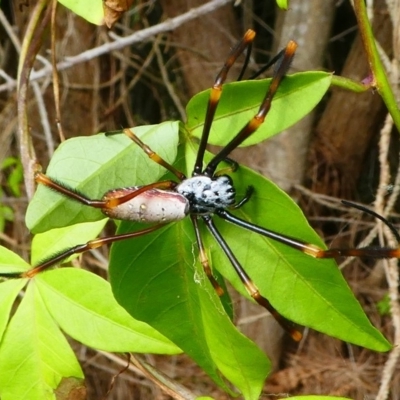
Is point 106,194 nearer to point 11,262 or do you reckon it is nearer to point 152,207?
point 152,207

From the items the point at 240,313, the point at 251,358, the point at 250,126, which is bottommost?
the point at 240,313

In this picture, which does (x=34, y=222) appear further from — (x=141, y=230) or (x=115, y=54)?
(x=115, y=54)

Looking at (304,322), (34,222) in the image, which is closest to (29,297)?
(34,222)

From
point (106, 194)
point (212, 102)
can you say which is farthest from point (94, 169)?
point (212, 102)

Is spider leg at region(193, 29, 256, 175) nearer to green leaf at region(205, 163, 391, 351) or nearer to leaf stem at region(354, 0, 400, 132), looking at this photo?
green leaf at region(205, 163, 391, 351)

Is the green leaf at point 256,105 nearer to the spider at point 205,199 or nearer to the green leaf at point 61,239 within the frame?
the spider at point 205,199

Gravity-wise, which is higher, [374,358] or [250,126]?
[250,126]

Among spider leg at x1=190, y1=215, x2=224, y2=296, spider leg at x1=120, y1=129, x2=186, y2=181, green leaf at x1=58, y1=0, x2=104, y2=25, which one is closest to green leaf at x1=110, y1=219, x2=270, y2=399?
spider leg at x1=190, y1=215, x2=224, y2=296
